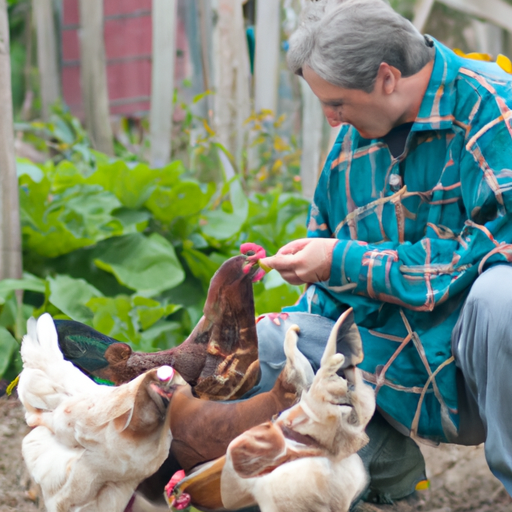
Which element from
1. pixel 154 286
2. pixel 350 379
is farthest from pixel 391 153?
pixel 154 286

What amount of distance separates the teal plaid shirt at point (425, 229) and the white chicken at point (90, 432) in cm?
Answer: 47

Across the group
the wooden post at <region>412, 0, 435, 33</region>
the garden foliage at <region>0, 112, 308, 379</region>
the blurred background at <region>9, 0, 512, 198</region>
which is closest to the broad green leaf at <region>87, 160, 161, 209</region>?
the garden foliage at <region>0, 112, 308, 379</region>

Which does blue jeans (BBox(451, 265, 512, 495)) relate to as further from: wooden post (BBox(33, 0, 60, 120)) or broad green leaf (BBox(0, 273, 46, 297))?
wooden post (BBox(33, 0, 60, 120))

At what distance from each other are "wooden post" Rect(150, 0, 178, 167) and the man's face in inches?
75.9

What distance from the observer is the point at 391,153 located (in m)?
1.38

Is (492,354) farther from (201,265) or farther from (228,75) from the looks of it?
(228,75)

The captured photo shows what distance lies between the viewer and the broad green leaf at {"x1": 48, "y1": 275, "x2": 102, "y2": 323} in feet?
6.44

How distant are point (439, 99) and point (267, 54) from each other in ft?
6.70

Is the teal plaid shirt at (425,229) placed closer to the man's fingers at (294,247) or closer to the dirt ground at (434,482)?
the man's fingers at (294,247)

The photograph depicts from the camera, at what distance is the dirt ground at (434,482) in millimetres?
1526

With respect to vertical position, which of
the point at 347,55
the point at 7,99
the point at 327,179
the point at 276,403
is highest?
the point at 347,55

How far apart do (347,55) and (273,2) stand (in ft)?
6.76

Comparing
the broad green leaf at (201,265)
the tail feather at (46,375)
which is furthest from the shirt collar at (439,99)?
the broad green leaf at (201,265)

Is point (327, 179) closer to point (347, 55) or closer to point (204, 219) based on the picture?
point (347, 55)
